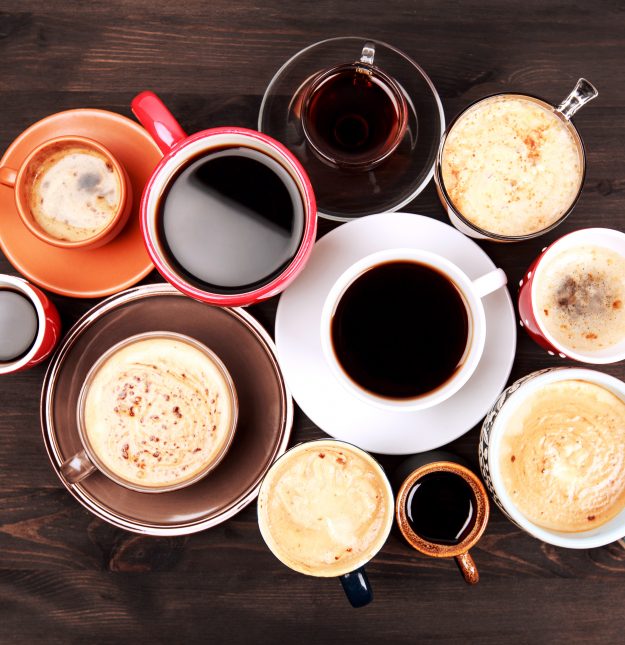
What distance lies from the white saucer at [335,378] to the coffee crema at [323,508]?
0.06 meters

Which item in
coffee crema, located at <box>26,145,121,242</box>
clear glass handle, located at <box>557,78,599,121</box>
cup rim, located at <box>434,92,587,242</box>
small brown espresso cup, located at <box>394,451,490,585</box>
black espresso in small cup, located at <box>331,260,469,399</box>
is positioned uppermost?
clear glass handle, located at <box>557,78,599,121</box>

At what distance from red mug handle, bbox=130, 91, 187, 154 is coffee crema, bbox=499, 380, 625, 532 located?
80cm

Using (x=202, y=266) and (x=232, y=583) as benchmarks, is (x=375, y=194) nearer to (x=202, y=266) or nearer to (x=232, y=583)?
(x=202, y=266)

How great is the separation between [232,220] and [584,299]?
2.31 ft

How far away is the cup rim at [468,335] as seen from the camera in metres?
0.96

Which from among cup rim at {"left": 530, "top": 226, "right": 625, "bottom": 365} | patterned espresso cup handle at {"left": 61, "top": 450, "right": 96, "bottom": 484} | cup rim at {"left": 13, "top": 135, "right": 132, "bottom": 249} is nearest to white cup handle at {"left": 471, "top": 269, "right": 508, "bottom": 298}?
cup rim at {"left": 530, "top": 226, "right": 625, "bottom": 365}

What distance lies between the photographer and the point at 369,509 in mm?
1093

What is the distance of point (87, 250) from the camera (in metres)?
1.16

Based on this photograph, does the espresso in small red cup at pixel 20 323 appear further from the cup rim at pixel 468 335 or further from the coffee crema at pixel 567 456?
the coffee crema at pixel 567 456

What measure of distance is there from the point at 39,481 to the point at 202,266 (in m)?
0.63

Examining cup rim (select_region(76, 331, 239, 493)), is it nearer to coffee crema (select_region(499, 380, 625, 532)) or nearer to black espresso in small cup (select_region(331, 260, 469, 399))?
black espresso in small cup (select_region(331, 260, 469, 399))

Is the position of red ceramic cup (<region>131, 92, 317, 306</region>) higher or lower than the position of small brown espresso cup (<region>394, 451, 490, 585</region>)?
higher

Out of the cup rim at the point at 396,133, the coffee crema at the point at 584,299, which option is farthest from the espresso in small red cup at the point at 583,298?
the cup rim at the point at 396,133

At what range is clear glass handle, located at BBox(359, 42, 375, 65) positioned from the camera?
105 cm
